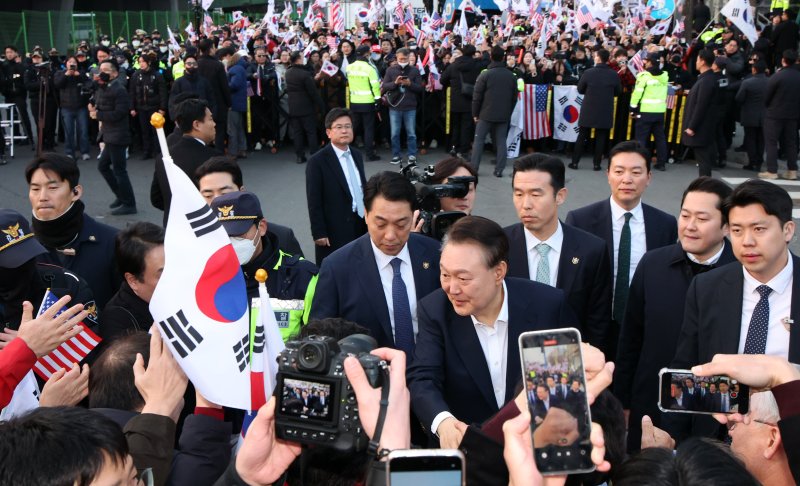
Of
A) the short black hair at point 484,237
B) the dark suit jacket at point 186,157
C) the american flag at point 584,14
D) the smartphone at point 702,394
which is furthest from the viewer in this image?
the american flag at point 584,14

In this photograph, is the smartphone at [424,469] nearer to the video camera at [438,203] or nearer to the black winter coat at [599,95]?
the video camera at [438,203]

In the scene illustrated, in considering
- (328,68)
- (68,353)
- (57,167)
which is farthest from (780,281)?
(328,68)

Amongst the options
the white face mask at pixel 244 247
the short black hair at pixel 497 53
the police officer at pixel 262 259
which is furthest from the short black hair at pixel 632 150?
the short black hair at pixel 497 53

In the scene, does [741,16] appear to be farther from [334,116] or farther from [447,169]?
[447,169]

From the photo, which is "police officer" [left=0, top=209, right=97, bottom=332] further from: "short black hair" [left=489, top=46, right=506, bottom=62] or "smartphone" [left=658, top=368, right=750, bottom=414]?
"short black hair" [left=489, top=46, right=506, bottom=62]

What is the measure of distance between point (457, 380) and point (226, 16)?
38.9 metres

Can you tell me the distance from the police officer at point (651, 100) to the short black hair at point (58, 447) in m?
12.1

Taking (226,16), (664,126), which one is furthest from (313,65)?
(226,16)

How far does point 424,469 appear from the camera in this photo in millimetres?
1954

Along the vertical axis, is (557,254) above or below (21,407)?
above

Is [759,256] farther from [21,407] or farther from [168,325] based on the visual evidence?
[21,407]

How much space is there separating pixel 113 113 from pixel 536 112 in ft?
24.8

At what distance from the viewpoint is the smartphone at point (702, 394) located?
2.66 metres

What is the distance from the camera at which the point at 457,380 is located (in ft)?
11.7
